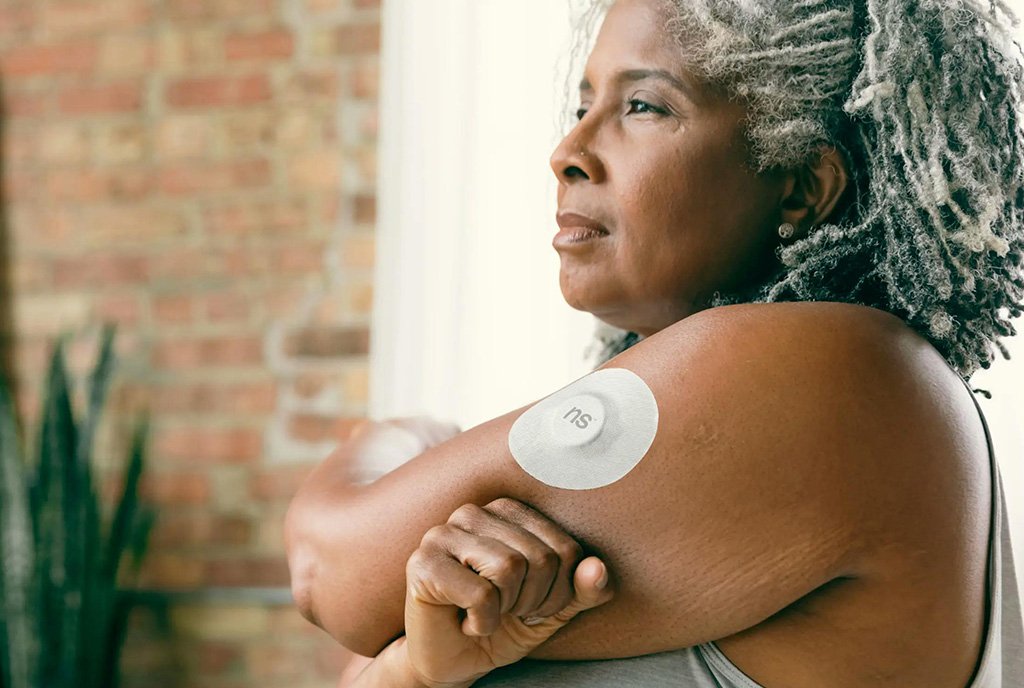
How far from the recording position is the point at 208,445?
248 cm

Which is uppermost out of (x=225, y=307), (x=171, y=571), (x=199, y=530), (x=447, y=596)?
(x=447, y=596)

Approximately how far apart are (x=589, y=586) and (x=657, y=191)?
0.38 meters

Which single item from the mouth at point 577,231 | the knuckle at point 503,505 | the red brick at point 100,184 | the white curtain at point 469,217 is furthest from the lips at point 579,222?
the red brick at point 100,184

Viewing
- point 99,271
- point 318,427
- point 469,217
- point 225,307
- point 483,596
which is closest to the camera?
point 483,596

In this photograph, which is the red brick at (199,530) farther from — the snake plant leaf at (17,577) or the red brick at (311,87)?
the red brick at (311,87)

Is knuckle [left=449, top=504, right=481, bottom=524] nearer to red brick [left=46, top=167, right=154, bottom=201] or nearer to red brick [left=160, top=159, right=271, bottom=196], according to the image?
red brick [left=160, top=159, right=271, bottom=196]

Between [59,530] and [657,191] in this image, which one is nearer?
[657,191]

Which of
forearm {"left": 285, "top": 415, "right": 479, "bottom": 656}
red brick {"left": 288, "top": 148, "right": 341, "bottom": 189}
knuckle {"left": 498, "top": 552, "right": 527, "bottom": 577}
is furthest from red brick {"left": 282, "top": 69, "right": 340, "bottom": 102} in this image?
knuckle {"left": 498, "top": 552, "right": 527, "bottom": 577}

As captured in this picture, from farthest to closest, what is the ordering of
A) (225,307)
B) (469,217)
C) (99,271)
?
1. (99,271)
2. (225,307)
3. (469,217)

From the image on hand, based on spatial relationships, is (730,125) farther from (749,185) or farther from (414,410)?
(414,410)

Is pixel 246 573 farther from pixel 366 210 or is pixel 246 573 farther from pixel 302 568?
pixel 302 568

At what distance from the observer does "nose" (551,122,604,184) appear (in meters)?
0.94

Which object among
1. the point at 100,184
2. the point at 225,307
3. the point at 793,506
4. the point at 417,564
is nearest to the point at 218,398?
the point at 225,307

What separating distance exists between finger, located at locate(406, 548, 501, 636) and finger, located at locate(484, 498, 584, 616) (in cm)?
4
